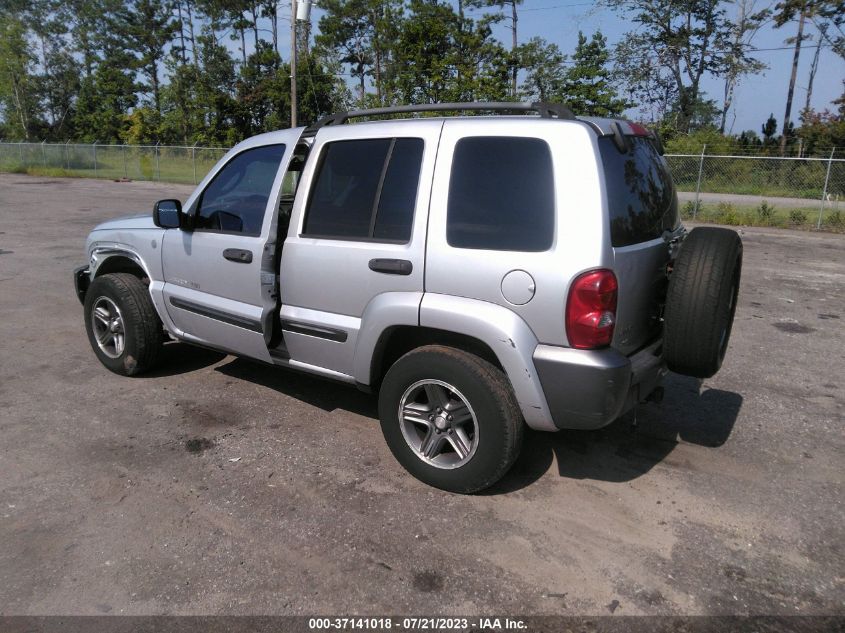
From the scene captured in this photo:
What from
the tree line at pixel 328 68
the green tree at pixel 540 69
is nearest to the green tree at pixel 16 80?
the tree line at pixel 328 68

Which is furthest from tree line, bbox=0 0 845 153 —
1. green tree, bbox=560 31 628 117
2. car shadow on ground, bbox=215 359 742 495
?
car shadow on ground, bbox=215 359 742 495

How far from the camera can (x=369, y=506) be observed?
129 inches

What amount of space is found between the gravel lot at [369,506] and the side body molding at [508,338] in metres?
0.59

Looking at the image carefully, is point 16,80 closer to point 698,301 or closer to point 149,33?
point 149,33

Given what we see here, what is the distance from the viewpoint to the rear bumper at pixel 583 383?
9.52ft

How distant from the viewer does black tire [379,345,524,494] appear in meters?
3.12

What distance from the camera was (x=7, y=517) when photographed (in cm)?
312

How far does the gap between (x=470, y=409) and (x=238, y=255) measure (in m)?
1.87

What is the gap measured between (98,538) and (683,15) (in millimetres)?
44935

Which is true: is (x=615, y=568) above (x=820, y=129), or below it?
below

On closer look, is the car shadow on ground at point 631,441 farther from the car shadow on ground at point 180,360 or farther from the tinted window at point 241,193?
the car shadow on ground at point 180,360

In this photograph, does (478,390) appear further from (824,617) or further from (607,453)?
(824,617)

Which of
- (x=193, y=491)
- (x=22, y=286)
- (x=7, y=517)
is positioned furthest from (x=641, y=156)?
(x=22, y=286)

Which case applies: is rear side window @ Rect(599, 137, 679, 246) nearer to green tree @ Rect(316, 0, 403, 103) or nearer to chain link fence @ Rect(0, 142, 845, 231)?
chain link fence @ Rect(0, 142, 845, 231)
